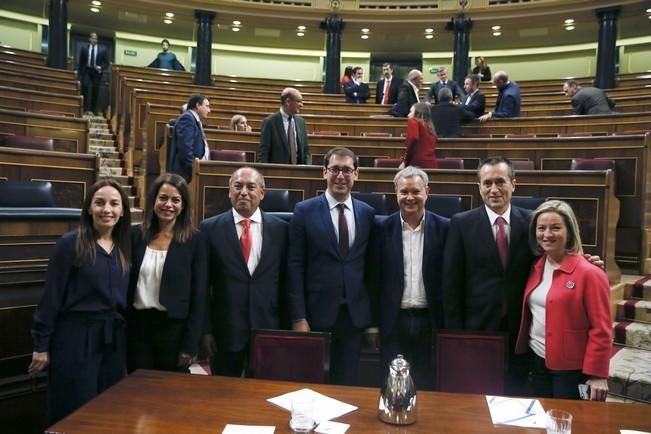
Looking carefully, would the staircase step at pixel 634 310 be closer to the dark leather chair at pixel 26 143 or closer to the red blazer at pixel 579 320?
the red blazer at pixel 579 320

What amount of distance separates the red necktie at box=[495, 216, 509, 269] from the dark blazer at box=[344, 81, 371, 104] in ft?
21.6

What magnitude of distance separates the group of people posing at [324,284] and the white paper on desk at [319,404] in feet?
1.76

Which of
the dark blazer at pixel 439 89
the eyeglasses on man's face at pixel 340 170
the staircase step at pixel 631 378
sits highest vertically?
the dark blazer at pixel 439 89

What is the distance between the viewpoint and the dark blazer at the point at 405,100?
19.3 ft

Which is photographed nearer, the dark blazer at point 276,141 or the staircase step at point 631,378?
the staircase step at point 631,378

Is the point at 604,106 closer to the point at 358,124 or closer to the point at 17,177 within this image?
the point at 358,124

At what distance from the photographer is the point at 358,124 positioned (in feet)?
20.7

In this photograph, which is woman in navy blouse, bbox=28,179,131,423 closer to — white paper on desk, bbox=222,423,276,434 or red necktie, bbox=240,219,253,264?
red necktie, bbox=240,219,253,264

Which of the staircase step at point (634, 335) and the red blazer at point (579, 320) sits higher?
the red blazer at point (579, 320)

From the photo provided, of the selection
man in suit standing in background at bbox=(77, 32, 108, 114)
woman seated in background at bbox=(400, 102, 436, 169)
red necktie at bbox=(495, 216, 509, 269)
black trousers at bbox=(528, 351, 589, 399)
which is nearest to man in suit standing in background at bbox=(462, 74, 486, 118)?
woman seated in background at bbox=(400, 102, 436, 169)

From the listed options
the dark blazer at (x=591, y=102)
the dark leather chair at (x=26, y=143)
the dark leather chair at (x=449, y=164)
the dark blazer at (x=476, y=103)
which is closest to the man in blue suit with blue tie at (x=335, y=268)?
the dark leather chair at (x=449, y=164)

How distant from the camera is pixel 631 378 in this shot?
8.17 ft

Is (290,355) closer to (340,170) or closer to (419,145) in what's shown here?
(340,170)

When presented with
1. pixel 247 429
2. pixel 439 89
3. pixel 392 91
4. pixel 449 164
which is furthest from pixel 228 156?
pixel 392 91
